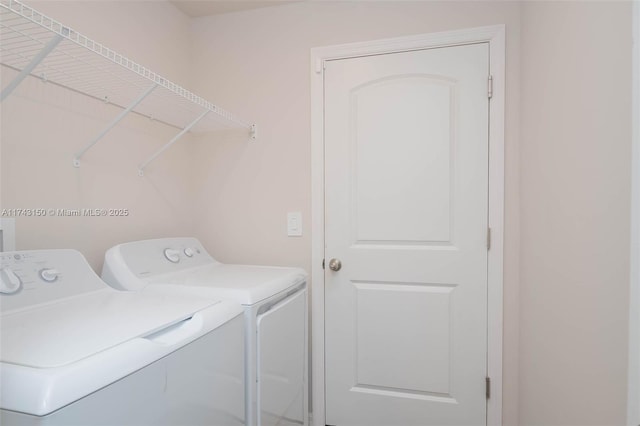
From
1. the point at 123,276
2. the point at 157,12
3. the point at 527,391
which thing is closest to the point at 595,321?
the point at 527,391

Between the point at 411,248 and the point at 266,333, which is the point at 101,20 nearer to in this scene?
the point at 266,333

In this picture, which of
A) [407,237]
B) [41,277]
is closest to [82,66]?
[41,277]

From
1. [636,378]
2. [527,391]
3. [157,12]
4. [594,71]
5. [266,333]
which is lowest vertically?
[527,391]

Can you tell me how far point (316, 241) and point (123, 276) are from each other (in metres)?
0.97

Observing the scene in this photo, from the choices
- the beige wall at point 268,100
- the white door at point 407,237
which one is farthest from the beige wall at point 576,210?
the beige wall at point 268,100

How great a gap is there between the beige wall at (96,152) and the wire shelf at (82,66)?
0.06 metres

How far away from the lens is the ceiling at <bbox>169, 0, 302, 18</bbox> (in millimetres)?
1964

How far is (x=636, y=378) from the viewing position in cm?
74

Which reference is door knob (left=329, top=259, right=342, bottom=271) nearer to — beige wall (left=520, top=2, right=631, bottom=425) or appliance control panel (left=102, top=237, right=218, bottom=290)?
appliance control panel (left=102, top=237, right=218, bottom=290)

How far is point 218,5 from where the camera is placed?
2.00 meters

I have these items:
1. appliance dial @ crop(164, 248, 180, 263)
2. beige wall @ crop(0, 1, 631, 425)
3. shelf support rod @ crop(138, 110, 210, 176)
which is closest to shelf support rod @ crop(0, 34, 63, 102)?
beige wall @ crop(0, 1, 631, 425)

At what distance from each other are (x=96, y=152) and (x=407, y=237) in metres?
1.56

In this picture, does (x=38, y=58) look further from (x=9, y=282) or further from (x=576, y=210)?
(x=576, y=210)

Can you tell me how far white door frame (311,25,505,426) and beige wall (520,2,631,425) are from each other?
0.13 meters
